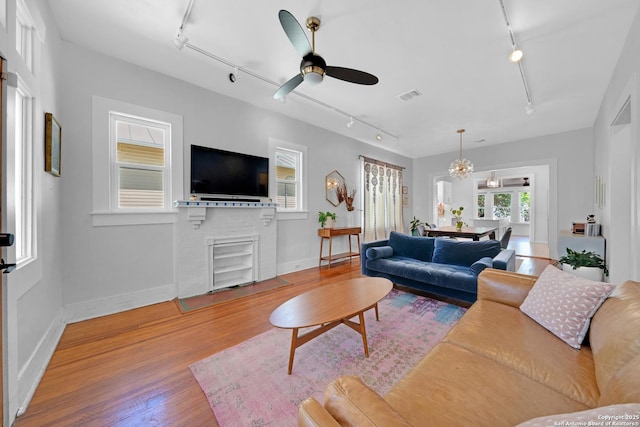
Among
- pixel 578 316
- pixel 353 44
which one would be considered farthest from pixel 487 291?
pixel 353 44

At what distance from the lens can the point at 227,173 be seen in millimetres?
3598

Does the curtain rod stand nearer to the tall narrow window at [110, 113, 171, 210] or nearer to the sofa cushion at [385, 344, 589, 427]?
the tall narrow window at [110, 113, 171, 210]

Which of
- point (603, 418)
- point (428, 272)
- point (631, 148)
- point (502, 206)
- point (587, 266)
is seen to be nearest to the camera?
point (603, 418)

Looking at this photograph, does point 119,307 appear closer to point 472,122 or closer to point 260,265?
point 260,265

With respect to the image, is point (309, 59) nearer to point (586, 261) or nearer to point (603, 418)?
point (603, 418)

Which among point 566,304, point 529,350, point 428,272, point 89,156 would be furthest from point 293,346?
point 89,156

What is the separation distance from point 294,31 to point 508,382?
241cm

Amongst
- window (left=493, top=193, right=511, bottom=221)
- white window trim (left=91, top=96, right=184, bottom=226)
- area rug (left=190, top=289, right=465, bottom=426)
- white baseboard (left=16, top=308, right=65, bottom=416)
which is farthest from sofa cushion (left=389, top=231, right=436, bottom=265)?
window (left=493, top=193, right=511, bottom=221)

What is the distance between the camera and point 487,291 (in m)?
1.94

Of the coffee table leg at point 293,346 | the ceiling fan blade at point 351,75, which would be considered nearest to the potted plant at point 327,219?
→ the ceiling fan blade at point 351,75

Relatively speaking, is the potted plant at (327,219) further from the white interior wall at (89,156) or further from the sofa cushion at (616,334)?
the sofa cushion at (616,334)

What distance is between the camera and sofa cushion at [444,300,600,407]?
101cm

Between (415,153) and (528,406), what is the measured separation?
23.2 ft

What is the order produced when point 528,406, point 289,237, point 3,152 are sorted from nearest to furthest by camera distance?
1. point 528,406
2. point 3,152
3. point 289,237
